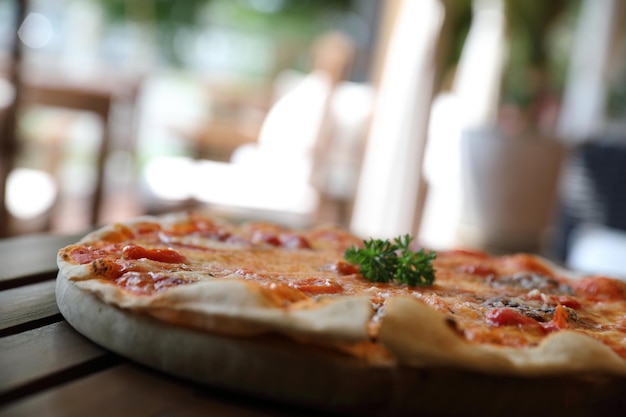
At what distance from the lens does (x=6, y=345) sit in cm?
93

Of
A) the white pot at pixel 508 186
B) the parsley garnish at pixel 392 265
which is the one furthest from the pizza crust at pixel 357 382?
the white pot at pixel 508 186

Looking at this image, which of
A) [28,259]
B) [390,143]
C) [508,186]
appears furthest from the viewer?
[508,186]

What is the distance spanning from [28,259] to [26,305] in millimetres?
348

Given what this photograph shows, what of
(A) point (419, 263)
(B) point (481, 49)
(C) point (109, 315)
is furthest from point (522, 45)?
(C) point (109, 315)

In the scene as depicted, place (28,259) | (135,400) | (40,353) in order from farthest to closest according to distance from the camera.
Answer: (28,259)
(40,353)
(135,400)

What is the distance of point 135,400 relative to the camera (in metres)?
0.81

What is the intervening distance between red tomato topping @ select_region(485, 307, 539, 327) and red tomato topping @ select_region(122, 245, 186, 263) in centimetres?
56

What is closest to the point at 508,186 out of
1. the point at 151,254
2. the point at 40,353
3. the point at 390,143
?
the point at 390,143

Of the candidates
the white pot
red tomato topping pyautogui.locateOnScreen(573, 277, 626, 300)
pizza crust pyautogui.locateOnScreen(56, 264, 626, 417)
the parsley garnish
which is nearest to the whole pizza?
pizza crust pyautogui.locateOnScreen(56, 264, 626, 417)

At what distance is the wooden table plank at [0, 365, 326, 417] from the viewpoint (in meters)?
0.76

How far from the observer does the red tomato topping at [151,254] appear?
1.20 metres

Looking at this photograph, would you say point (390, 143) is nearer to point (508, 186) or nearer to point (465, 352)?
point (508, 186)

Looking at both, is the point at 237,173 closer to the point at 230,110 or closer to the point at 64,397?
the point at 230,110

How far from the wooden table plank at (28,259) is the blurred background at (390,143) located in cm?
87
